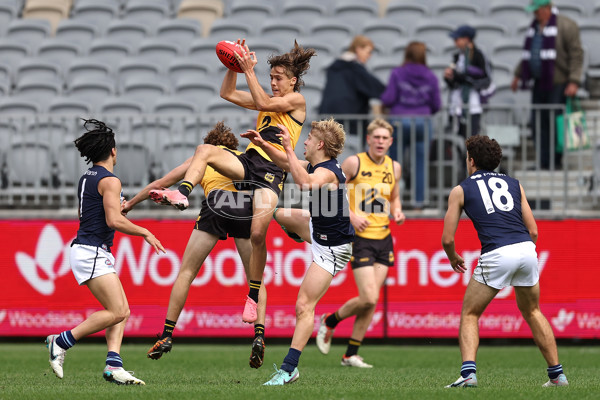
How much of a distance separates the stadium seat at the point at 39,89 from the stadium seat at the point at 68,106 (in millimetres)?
757

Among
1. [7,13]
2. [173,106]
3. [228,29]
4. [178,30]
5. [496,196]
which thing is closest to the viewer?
[496,196]

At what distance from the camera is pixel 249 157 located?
352 inches

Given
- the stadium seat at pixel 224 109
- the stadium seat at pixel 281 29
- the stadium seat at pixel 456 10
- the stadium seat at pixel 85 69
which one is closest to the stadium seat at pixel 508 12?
the stadium seat at pixel 456 10

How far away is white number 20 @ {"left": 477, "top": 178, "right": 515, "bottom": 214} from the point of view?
7793 mm

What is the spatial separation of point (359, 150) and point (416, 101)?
1.10m

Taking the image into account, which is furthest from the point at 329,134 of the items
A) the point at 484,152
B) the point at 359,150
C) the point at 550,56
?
the point at 550,56

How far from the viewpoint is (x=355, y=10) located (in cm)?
1822

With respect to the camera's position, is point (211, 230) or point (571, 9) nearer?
point (211, 230)

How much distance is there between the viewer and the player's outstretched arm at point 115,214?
7824 mm

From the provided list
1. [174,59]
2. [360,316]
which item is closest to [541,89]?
[360,316]

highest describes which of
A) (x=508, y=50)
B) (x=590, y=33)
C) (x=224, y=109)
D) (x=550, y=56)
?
(x=590, y=33)

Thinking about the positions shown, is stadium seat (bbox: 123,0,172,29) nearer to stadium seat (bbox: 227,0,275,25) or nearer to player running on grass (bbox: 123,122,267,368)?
stadium seat (bbox: 227,0,275,25)

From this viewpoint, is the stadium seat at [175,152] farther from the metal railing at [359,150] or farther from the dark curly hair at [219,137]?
the dark curly hair at [219,137]

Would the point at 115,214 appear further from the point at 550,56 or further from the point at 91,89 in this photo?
the point at 91,89
